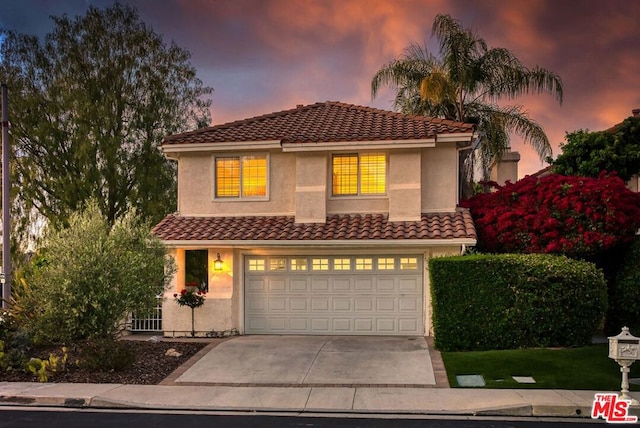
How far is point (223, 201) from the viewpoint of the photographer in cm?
1694

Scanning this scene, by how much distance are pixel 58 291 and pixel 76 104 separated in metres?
14.8

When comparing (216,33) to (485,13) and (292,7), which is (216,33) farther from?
(485,13)

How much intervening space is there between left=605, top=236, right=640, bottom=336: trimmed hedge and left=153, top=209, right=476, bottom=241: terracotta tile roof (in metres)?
4.01

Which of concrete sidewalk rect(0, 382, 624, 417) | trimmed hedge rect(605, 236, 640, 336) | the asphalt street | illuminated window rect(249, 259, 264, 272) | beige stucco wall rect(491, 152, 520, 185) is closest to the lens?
the asphalt street

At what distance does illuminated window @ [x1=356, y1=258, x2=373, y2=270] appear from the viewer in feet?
51.1

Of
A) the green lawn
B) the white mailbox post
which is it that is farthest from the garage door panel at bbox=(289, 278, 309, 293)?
the white mailbox post

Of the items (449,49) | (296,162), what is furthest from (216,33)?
(449,49)

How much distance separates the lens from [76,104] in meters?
23.9

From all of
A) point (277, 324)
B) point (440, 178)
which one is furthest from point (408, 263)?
point (277, 324)

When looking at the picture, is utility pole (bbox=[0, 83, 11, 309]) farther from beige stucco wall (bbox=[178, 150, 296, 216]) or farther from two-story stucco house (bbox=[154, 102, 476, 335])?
beige stucco wall (bbox=[178, 150, 296, 216])

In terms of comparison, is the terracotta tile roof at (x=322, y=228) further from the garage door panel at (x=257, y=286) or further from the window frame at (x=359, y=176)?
the garage door panel at (x=257, y=286)

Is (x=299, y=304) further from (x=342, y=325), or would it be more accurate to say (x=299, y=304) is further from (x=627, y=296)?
(x=627, y=296)

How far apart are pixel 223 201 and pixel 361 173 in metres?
4.38

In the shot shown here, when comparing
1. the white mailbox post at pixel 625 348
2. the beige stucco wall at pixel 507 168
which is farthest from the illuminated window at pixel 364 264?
the beige stucco wall at pixel 507 168
